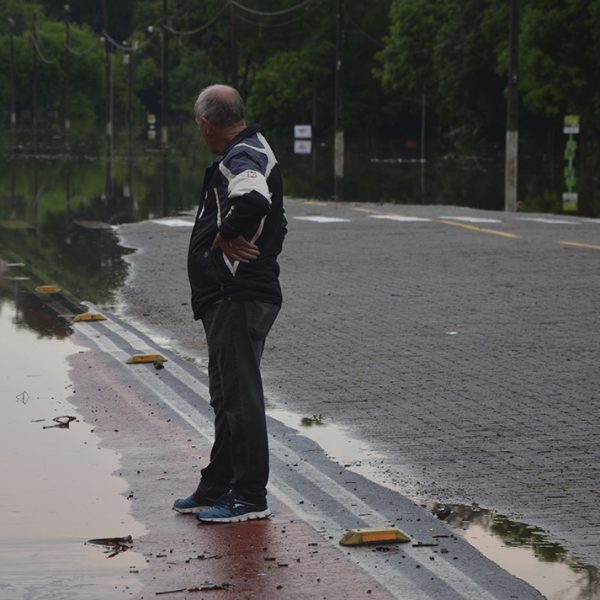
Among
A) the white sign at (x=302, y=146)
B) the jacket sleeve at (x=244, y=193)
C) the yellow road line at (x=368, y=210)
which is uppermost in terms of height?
the jacket sleeve at (x=244, y=193)

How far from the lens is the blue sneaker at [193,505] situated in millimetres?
7375

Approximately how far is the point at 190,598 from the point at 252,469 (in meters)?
1.35

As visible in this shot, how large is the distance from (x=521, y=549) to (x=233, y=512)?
48.7 inches

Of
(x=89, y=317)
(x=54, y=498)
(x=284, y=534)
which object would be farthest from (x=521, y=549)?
(x=89, y=317)

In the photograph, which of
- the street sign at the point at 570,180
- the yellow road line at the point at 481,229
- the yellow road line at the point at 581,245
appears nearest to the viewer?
the yellow road line at the point at 581,245

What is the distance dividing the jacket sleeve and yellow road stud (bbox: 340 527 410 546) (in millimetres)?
1318

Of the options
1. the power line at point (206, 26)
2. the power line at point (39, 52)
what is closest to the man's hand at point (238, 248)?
the power line at point (206, 26)

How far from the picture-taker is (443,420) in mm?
9656

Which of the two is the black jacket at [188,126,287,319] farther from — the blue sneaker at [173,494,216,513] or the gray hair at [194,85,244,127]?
the blue sneaker at [173,494,216,513]

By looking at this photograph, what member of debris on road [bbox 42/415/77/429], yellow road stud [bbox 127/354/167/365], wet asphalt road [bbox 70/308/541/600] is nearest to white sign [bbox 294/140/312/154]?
yellow road stud [bbox 127/354/167/365]

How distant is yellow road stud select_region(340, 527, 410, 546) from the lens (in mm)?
6758

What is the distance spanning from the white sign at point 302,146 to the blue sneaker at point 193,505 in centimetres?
7114

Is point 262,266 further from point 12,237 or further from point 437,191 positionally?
point 437,191

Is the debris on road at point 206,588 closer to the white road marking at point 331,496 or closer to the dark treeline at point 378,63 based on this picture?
the white road marking at point 331,496
